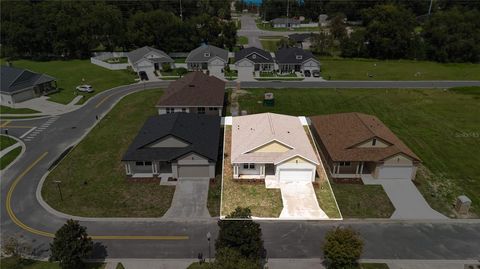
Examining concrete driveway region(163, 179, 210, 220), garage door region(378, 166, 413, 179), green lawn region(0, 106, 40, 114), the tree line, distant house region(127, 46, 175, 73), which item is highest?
the tree line

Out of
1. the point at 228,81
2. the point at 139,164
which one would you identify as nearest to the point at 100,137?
the point at 139,164

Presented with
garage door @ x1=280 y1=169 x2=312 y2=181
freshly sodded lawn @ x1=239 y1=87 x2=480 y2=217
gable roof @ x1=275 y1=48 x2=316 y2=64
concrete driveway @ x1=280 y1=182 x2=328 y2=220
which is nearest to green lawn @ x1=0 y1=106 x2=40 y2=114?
freshly sodded lawn @ x1=239 y1=87 x2=480 y2=217

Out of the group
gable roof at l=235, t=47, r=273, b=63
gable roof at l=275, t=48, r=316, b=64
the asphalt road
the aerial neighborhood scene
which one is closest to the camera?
the aerial neighborhood scene

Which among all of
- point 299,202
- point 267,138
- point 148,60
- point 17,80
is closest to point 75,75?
point 148,60

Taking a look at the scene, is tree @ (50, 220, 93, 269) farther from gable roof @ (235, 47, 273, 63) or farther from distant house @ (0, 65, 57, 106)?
gable roof @ (235, 47, 273, 63)

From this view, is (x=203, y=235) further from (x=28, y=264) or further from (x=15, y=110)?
(x=15, y=110)

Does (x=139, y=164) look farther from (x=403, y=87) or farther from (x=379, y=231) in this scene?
(x=403, y=87)

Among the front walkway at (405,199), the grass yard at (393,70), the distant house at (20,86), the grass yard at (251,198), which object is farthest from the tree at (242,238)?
the grass yard at (393,70)
